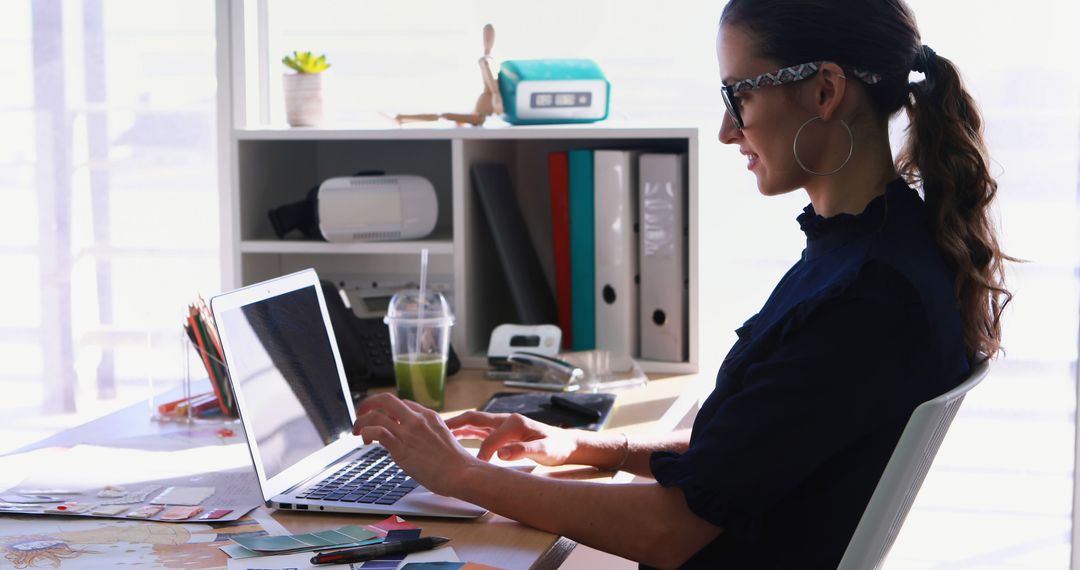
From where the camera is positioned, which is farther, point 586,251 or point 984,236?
point 586,251

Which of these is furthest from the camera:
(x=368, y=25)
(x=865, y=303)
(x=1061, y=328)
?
(x=368, y=25)

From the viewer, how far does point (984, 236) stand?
123 cm

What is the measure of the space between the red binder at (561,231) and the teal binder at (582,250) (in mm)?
11

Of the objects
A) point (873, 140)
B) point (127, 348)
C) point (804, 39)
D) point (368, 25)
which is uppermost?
point (368, 25)

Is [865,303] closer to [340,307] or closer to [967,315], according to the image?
[967,315]

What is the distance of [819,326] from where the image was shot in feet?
3.65

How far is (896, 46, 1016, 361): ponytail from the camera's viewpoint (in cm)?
120

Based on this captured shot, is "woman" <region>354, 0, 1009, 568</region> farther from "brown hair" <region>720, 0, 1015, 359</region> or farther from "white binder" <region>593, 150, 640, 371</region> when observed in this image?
"white binder" <region>593, 150, 640, 371</region>

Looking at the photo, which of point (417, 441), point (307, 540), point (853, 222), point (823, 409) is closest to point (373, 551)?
point (307, 540)

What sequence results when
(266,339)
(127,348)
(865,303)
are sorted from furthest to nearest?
(127,348) < (266,339) < (865,303)

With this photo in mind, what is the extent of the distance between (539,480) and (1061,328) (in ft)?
5.43

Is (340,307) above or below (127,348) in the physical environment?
above

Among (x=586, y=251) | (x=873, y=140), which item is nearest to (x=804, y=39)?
(x=873, y=140)

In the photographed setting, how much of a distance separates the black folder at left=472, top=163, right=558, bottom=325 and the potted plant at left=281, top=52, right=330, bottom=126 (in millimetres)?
382
